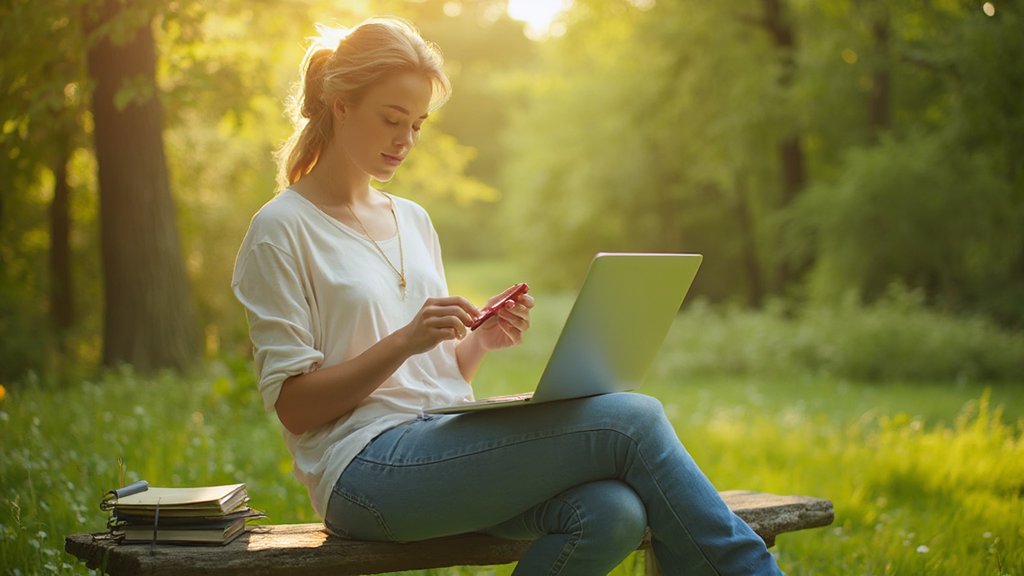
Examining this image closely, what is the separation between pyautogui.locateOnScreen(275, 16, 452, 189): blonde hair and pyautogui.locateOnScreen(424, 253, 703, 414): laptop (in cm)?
81

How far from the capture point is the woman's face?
2.58m

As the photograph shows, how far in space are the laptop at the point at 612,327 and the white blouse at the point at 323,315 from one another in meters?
0.25

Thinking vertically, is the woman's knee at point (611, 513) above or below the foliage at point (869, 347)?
above

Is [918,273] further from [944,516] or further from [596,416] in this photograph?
[596,416]

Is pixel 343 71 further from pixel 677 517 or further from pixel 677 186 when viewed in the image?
pixel 677 186

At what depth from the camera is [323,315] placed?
97.7 inches

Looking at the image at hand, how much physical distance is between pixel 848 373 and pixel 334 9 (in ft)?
20.9

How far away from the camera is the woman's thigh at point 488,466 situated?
2.29 m

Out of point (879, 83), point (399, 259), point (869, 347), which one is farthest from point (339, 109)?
point (879, 83)

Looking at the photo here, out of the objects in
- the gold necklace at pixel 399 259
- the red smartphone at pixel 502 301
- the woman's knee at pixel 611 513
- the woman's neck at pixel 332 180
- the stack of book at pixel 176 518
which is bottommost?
the woman's knee at pixel 611 513

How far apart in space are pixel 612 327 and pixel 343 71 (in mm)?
953

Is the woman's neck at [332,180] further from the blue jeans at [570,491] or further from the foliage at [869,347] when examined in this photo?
the foliage at [869,347]

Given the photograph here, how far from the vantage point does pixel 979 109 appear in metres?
→ 9.04

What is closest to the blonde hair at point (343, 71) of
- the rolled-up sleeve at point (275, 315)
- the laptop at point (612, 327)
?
the rolled-up sleeve at point (275, 315)
